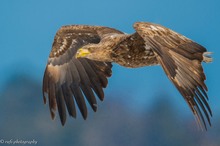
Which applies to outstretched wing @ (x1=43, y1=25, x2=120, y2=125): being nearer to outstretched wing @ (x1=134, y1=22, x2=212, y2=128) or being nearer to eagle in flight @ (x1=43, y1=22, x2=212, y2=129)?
eagle in flight @ (x1=43, y1=22, x2=212, y2=129)

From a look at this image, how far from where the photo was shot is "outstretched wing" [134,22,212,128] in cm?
880

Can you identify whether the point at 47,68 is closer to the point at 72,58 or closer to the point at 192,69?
the point at 72,58

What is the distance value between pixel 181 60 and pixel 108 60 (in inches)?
80.9

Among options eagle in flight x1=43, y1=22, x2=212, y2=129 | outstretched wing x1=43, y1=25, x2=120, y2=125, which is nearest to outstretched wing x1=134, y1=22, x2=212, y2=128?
eagle in flight x1=43, y1=22, x2=212, y2=129

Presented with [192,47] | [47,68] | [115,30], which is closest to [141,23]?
[192,47]

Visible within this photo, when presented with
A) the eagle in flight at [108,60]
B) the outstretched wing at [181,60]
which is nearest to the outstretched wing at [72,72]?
the eagle in flight at [108,60]

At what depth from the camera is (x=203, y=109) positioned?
28.7 feet

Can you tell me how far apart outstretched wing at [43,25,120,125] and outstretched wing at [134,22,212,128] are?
289 centimetres

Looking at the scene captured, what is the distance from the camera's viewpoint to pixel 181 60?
30.4 ft

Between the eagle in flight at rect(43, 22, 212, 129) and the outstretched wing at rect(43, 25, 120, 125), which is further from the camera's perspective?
the outstretched wing at rect(43, 25, 120, 125)

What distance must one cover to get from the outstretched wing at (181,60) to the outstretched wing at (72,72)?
9.47 ft

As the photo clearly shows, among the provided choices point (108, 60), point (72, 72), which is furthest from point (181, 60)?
point (72, 72)

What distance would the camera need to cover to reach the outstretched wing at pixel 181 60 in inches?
347

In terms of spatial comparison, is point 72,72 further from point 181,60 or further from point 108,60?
point 181,60
